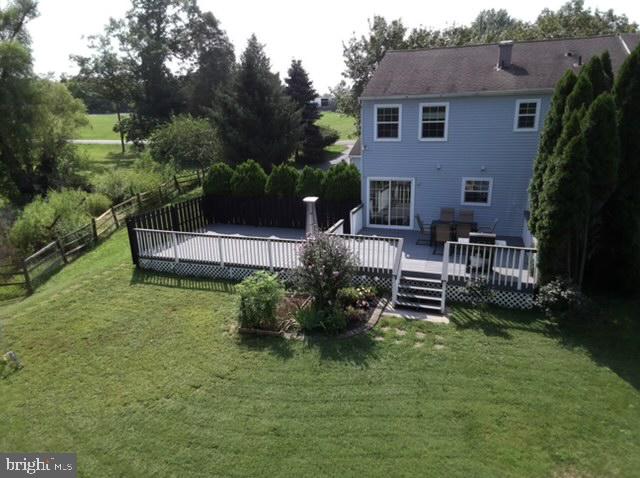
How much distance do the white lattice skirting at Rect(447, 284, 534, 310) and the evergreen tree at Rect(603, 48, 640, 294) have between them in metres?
2.18

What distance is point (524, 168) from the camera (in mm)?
13227

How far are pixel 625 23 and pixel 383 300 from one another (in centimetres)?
3436

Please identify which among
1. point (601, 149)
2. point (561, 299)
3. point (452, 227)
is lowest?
point (561, 299)

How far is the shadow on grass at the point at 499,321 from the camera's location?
8.62m

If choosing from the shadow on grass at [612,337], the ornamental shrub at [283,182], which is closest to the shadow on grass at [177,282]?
the ornamental shrub at [283,182]

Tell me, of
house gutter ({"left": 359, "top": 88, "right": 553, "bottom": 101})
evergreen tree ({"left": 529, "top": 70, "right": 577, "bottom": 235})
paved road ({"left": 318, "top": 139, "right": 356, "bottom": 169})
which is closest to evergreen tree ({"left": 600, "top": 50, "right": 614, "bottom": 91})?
evergreen tree ({"left": 529, "top": 70, "right": 577, "bottom": 235})

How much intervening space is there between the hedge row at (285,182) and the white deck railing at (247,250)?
13.5 ft

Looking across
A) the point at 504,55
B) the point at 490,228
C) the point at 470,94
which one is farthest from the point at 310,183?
the point at 504,55

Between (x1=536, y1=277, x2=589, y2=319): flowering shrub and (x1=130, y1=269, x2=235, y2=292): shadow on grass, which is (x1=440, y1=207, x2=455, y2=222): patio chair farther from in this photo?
(x1=130, y1=269, x2=235, y2=292): shadow on grass

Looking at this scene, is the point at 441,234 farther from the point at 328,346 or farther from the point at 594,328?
the point at 328,346

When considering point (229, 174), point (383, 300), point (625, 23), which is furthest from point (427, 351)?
point (625, 23)

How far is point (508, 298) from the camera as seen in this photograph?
957cm

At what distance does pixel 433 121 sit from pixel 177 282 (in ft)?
31.1

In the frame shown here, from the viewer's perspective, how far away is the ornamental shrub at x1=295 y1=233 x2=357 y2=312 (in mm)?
8891
